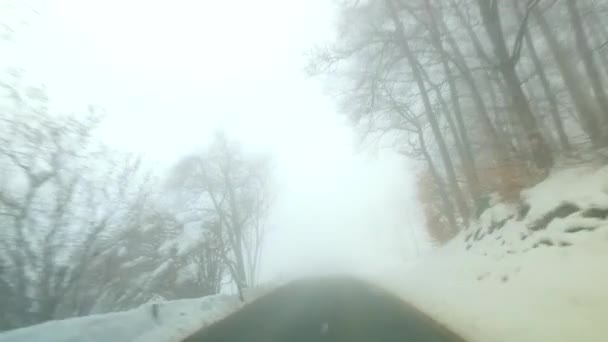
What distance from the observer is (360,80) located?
21.6 metres

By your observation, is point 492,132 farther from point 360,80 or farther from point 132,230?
point 132,230

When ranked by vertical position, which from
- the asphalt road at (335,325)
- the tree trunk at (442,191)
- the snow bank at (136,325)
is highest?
the tree trunk at (442,191)

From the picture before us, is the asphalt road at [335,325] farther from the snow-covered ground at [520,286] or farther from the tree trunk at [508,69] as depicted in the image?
the tree trunk at [508,69]

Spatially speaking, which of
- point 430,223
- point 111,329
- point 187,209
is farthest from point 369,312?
point 430,223

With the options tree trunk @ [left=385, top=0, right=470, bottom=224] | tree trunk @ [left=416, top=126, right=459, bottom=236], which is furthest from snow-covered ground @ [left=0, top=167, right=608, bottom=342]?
tree trunk @ [left=416, top=126, right=459, bottom=236]

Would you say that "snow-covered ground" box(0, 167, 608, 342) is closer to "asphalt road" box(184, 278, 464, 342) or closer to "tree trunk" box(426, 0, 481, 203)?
"asphalt road" box(184, 278, 464, 342)

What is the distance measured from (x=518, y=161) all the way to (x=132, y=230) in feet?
44.3

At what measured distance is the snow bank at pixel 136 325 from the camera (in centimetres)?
1016

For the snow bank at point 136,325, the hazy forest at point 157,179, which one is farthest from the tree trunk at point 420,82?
the snow bank at point 136,325

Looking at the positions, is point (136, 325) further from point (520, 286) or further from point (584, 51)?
point (584, 51)

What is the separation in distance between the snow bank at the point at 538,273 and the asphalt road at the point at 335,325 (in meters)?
0.58

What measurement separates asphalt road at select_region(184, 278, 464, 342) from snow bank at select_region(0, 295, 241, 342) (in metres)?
0.97

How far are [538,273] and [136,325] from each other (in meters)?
10.1

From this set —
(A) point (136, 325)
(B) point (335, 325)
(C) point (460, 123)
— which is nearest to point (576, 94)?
(C) point (460, 123)
